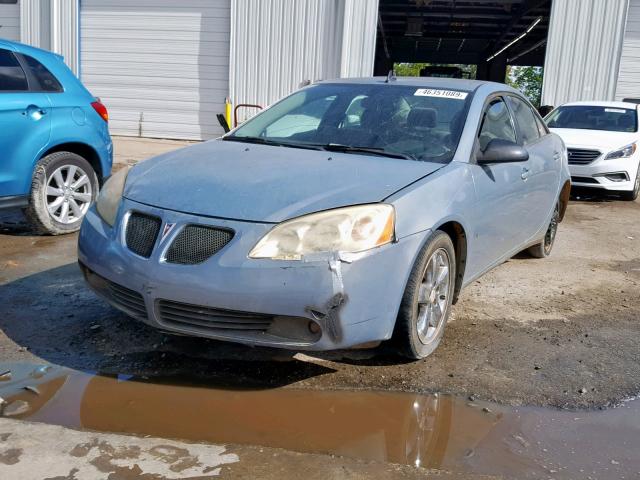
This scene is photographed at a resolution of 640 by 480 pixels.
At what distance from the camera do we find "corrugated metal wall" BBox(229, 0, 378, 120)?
48.8 ft

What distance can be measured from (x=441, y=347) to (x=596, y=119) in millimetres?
8786

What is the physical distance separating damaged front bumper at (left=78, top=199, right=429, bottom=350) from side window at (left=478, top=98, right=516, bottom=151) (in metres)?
1.39

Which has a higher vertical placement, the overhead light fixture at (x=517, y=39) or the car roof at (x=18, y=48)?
the overhead light fixture at (x=517, y=39)

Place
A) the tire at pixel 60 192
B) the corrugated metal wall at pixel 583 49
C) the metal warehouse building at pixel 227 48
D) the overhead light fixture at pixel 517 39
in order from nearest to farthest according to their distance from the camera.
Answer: the tire at pixel 60 192
the corrugated metal wall at pixel 583 49
the metal warehouse building at pixel 227 48
the overhead light fixture at pixel 517 39

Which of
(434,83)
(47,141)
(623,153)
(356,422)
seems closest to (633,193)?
(623,153)

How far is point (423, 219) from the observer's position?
3.54m

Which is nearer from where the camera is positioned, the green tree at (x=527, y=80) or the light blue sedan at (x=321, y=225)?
the light blue sedan at (x=321, y=225)

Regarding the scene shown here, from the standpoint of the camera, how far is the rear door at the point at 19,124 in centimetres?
577

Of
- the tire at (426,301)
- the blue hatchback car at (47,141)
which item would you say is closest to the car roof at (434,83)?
the tire at (426,301)

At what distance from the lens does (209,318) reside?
326 centimetres

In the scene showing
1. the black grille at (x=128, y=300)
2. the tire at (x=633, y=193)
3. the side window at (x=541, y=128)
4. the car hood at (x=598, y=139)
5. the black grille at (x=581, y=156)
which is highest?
the side window at (x=541, y=128)

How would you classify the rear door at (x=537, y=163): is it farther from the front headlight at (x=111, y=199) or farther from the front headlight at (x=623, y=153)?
the front headlight at (x=623, y=153)

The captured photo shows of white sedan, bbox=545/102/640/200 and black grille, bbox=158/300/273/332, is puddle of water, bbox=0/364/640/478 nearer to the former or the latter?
black grille, bbox=158/300/273/332

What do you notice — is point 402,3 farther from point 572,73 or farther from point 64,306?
point 64,306
